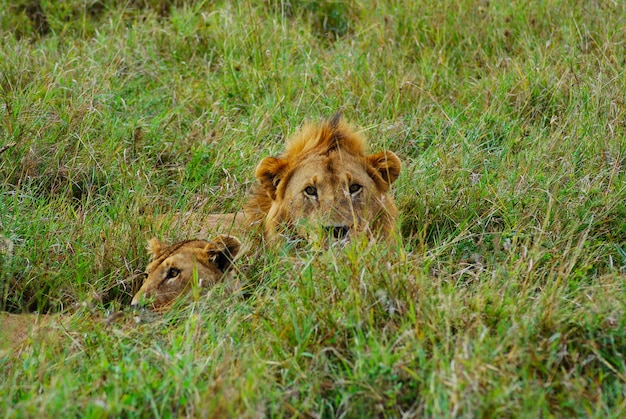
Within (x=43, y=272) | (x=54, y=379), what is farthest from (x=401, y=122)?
(x=54, y=379)

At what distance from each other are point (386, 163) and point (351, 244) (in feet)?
3.95

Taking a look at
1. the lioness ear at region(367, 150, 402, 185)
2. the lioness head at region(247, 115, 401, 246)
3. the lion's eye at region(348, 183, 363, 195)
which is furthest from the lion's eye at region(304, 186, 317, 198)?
the lioness ear at region(367, 150, 402, 185)

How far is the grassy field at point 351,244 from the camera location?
376 cm

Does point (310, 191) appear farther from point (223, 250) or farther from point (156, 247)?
point (156, 247)

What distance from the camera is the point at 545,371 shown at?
378cm

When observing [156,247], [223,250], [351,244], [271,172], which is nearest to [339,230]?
[351,244]

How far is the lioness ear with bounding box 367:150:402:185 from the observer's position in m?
5.68

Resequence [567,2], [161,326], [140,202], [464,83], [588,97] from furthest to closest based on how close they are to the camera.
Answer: [567,2], [464,83], [588,97], [140,202], [161,326]

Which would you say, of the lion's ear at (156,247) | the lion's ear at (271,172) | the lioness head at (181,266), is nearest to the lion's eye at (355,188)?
the lion's ear at (271,172)

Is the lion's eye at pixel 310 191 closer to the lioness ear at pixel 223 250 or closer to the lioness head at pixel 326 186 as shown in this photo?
the lioness head at pixel 326 186

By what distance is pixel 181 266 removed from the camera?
5129 mm

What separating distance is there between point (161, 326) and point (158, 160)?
7.90 feet

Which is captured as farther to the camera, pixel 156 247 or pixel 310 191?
pixel 310 191

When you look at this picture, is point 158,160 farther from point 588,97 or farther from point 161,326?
point 588,97
